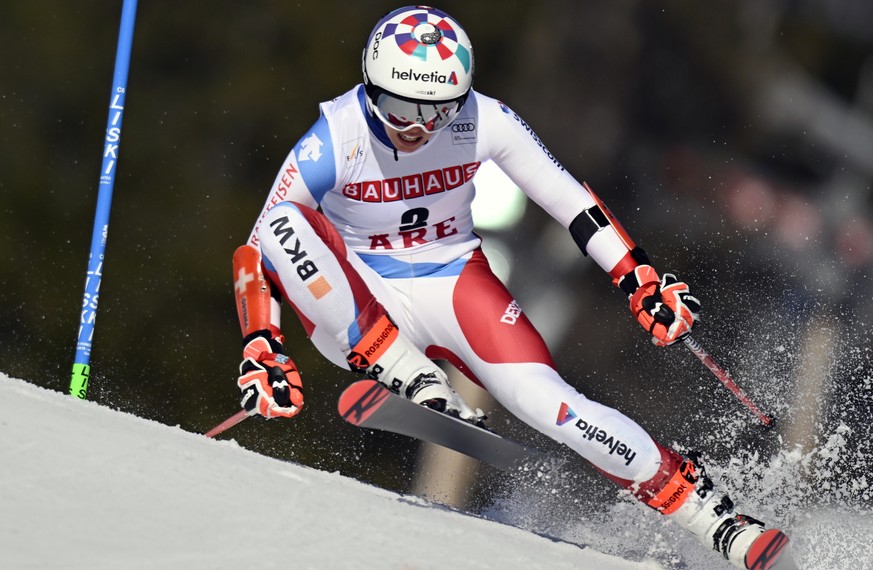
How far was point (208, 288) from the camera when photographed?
8523mm

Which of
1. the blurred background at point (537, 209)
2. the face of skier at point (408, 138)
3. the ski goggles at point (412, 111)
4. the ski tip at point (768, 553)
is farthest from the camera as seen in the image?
the blurred background at point (537, 209)

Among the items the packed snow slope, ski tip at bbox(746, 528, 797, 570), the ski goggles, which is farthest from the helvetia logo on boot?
the ski goggles

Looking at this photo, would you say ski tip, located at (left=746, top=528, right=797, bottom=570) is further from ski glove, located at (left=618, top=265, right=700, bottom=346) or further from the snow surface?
ski glove, located at (left=618, top=265, right=700, bottom=346)

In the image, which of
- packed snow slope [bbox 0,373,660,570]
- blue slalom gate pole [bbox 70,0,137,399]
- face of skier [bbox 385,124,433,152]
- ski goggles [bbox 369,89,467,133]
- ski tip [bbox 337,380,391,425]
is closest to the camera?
packed snow slope [bbox 0,373,660,570]

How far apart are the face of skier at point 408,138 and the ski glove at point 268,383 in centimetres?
75

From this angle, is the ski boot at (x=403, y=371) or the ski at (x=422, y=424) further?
the ski boot at (x=403, y=371)

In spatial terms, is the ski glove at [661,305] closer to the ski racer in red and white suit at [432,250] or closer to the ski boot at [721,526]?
the ski racer in red and white suit at [432,250]

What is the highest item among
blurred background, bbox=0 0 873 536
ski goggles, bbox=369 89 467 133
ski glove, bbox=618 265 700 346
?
ski goggles, bbox=369 89 467 133

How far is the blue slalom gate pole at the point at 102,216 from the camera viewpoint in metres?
4.80

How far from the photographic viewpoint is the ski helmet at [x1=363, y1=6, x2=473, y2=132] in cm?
389

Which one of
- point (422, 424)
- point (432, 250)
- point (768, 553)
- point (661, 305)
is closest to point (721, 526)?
point (768, 553)

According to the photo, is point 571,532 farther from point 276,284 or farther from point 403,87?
point 403,87

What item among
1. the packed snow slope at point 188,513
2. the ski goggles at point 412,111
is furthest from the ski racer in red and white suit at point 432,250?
the packed snow slope at point 188,513

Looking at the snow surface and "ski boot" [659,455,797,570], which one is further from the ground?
"ski boot" [659,455,797,570]
